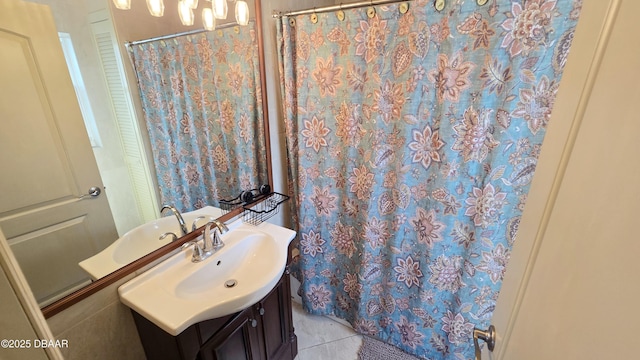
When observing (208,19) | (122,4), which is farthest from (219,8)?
(122,4)

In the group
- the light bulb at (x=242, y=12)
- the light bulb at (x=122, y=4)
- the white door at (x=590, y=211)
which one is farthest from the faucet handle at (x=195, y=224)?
the white door at (x=590, y=211)

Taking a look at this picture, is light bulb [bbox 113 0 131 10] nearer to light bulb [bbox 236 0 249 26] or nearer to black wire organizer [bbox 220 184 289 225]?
light bulb [bbox 236 0 249 26]

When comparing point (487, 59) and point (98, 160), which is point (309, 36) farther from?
point (98, 160)

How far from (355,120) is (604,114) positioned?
107 cm

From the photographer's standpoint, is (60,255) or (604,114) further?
(60,255)

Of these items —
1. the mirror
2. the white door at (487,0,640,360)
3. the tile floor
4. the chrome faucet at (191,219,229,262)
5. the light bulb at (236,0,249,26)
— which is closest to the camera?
the white door at (487,0,640,360)

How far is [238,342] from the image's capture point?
1123 mm

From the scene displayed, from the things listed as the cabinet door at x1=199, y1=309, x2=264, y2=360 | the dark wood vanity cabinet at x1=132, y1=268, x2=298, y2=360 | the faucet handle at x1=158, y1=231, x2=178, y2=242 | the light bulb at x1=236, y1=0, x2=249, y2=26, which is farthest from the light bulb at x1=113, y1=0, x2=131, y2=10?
the cabinet door at x1=199, y1=309, x2=264, y2=360

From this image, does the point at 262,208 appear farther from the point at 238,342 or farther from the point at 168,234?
the point at 238,342

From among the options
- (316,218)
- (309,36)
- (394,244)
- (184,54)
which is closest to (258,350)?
(316,218)

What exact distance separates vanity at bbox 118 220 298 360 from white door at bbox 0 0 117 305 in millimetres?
234

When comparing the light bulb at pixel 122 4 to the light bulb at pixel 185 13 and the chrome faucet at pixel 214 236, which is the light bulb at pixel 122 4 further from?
the chrome faucet at pixel 214 236

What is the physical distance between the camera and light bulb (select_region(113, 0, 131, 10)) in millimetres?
932

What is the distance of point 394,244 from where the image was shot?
1490mm
